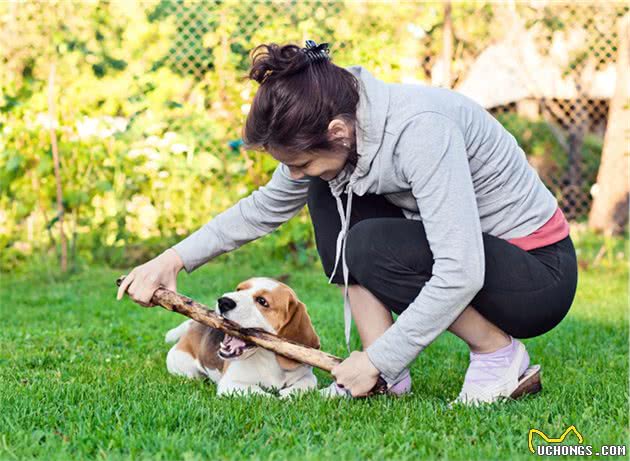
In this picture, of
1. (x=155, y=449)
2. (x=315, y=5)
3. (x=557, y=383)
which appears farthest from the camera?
Result: (x=315, y=5)

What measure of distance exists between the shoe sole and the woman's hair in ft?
4.10

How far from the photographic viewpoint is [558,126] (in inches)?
477

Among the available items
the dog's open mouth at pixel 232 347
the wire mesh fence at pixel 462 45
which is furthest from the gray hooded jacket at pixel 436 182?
the wire mesh fence at pixel 462 45

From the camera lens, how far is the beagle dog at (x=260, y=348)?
11.8 ft

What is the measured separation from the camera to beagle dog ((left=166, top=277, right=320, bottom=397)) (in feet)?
11.8

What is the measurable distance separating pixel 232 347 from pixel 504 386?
3.67 feet

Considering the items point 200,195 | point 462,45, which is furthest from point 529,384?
point 462,45

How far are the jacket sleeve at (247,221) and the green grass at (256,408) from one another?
0.59m

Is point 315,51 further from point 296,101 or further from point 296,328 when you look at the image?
point 296,328

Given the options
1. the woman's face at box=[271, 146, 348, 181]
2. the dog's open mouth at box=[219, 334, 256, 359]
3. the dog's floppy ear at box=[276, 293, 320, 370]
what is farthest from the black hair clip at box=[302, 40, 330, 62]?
the dog's open mouth at box=[219, 334, 256, 359]

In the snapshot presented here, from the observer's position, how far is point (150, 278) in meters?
3.48

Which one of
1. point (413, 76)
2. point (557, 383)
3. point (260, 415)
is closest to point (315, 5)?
point (413, 76)

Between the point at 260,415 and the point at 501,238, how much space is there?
3.79ft

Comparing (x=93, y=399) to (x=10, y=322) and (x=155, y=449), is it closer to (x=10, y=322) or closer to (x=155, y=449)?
(x=155, y=449)
